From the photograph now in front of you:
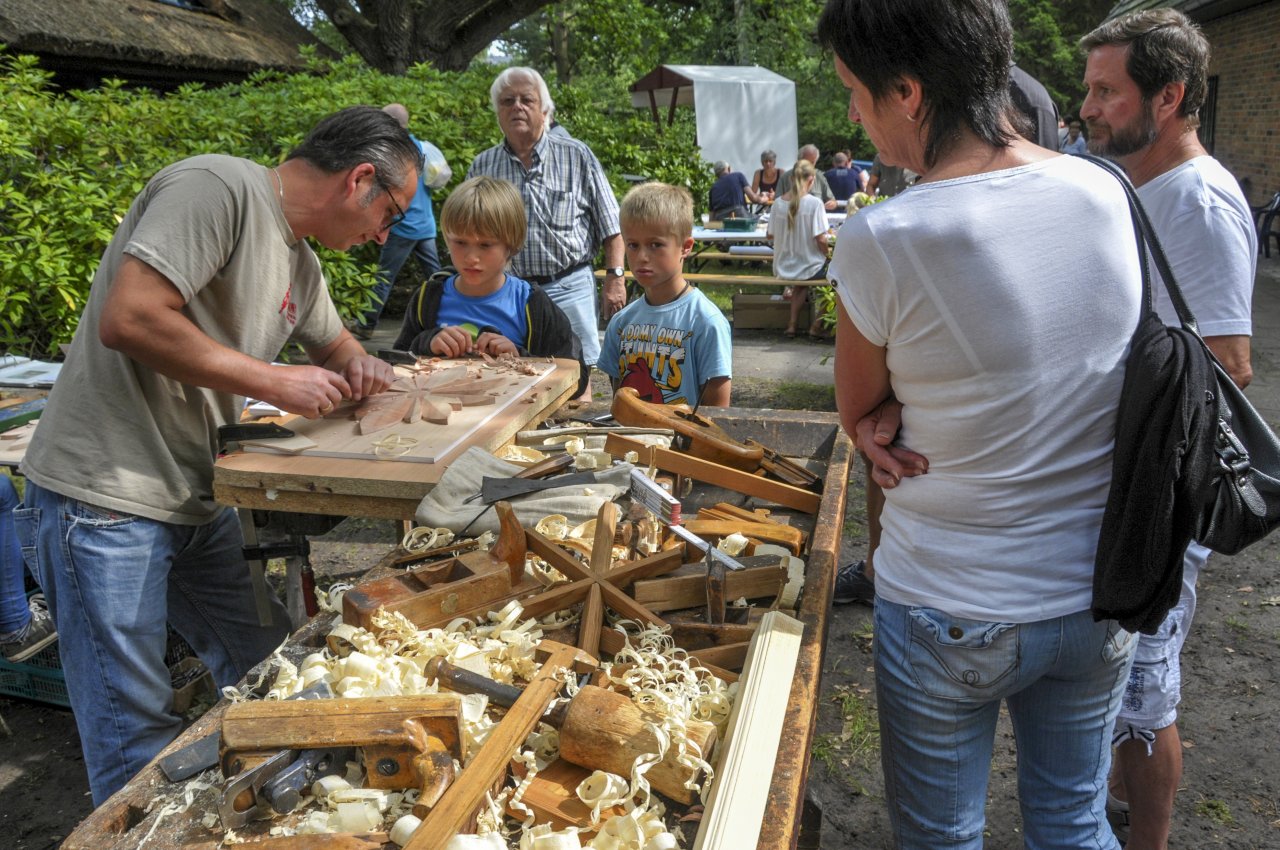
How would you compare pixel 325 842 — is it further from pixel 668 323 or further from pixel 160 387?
pixel 668 323

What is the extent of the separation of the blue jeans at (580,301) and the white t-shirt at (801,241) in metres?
4.67

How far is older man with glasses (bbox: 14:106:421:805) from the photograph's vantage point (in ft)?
6.66

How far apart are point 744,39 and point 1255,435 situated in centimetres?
3046

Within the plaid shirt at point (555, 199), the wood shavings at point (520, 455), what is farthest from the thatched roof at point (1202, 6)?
the wood shavings at point (520, 455)

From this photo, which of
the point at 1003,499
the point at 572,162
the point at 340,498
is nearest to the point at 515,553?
the point at 340,498

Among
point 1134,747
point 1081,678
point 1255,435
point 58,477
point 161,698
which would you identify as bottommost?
point 1134,747

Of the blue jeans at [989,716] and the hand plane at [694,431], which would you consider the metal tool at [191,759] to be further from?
the hand plane at [694,431]

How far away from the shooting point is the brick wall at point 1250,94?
13.5 meters

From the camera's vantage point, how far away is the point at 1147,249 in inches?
58.0

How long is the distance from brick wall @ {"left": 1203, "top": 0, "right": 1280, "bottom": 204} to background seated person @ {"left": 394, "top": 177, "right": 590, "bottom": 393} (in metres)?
13.6

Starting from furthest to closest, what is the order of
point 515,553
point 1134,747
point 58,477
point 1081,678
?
1. point 1134,747
2. point 58,477
3. point 515,553
4. point 1081,678

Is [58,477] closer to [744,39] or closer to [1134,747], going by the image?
[1134,747]

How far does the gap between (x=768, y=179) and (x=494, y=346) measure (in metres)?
14.1

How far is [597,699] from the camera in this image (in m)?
1.45
